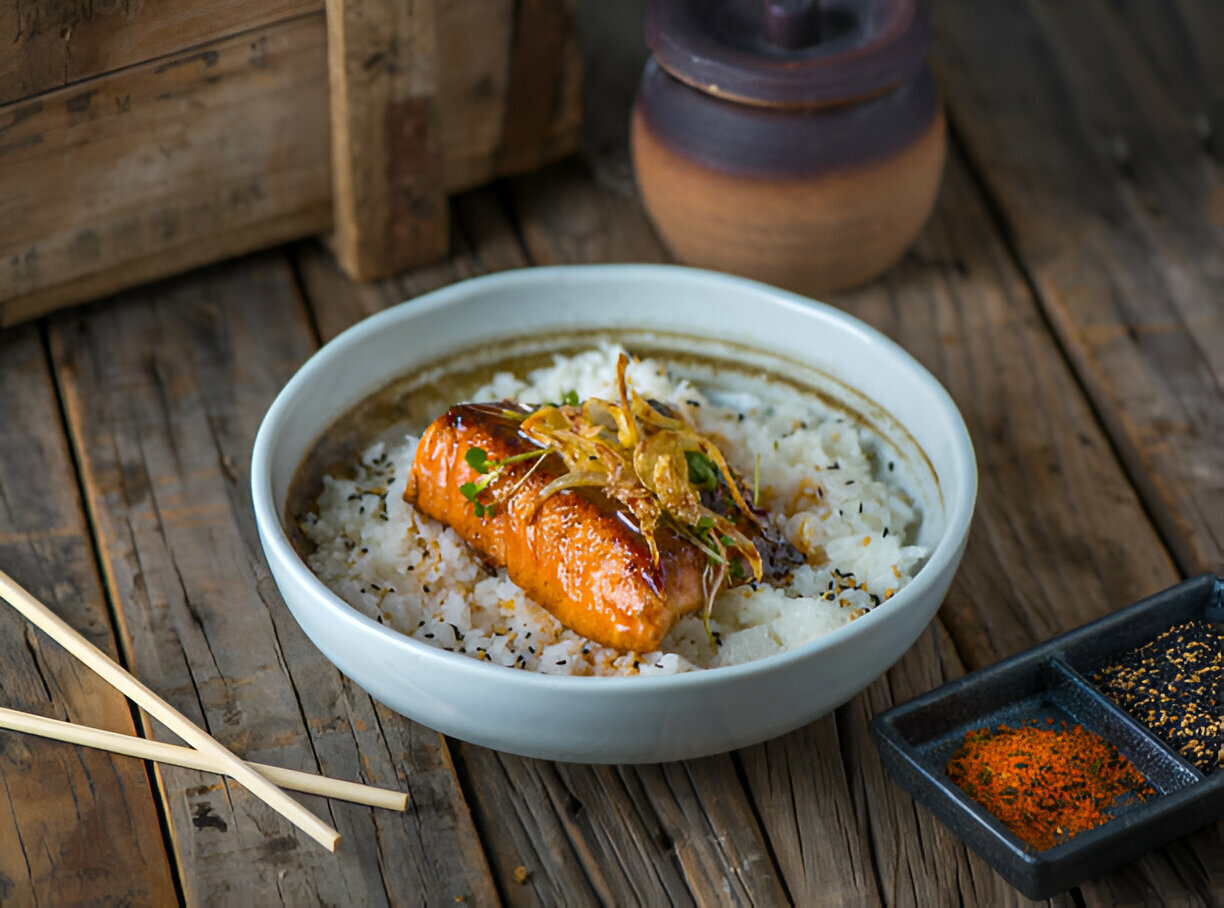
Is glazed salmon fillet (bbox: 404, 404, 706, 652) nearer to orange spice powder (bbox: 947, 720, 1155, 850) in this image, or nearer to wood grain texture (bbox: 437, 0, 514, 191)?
orange spice powder (bbox: 947, 720, 1155, 850)

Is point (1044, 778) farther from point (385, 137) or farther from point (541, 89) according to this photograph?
point (541, 89)

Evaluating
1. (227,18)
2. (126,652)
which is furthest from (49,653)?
(227,18)

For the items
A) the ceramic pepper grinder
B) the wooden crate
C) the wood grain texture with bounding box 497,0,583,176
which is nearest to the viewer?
the wooden crate

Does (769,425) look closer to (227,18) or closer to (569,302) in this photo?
(569,302)

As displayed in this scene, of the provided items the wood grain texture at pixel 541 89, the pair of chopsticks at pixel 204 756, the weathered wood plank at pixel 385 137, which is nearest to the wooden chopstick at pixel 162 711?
the pair of chopsticks at pixel 204 756

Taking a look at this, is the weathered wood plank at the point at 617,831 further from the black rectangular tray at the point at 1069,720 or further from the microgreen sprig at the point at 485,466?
the microgreen sprig at the point at 485,466

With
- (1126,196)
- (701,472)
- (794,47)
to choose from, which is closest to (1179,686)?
(701,472)

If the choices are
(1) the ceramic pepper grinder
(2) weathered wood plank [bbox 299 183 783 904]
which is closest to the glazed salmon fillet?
(2) weathered wood plank [bbox 299 183 783 904]
